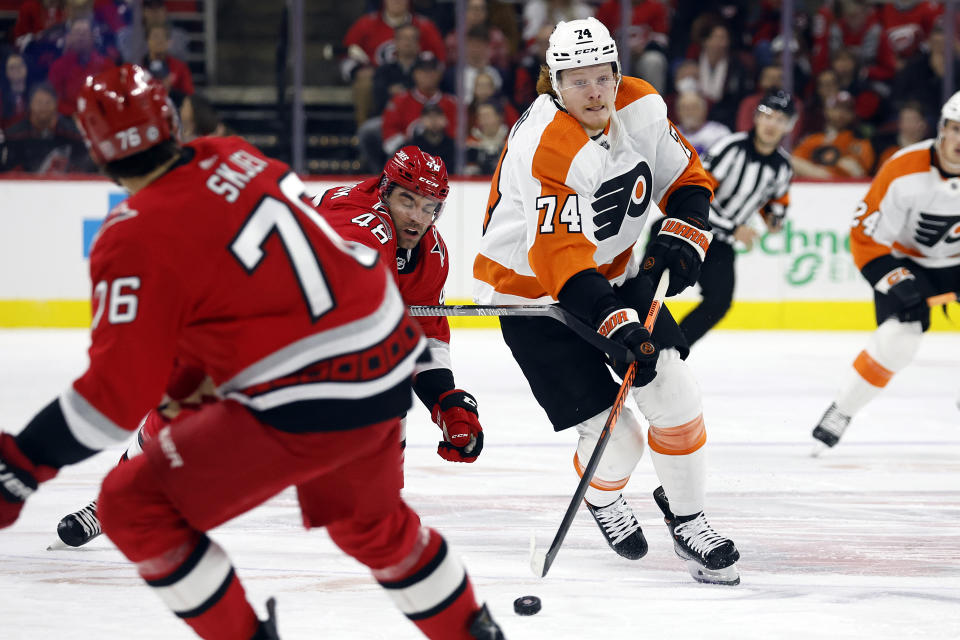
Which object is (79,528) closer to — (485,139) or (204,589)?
(204,589)

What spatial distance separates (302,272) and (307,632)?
87 centimetres

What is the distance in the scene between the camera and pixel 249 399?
1801mm

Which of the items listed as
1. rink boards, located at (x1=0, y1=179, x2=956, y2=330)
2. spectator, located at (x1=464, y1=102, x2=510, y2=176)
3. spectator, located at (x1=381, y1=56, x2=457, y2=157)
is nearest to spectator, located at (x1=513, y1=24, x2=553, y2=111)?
spectator, located at (x1=464, y1=102, x2=510, y2=176)

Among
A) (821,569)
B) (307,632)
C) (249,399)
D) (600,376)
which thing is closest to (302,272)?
(249,399)

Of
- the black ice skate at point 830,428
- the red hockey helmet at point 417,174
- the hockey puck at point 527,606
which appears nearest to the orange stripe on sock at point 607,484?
the hockey puck at point 527,606

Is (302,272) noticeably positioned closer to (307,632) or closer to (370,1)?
(307,632)

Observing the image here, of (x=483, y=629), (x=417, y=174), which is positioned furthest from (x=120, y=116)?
(x=417, y=174)

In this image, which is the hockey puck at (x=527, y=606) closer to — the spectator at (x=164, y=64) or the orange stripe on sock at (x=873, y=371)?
the orange stripe on sock at (x=873, y=371)

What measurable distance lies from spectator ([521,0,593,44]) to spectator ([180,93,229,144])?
192cm

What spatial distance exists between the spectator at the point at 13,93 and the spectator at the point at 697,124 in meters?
3.68

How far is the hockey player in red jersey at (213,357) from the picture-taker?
170cm

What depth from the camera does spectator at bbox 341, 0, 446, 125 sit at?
7.77 metres

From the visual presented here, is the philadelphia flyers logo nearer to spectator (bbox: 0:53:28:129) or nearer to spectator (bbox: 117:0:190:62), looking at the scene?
spectator (bbox: 117:0:190:62)

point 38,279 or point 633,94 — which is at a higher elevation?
point 633,94
